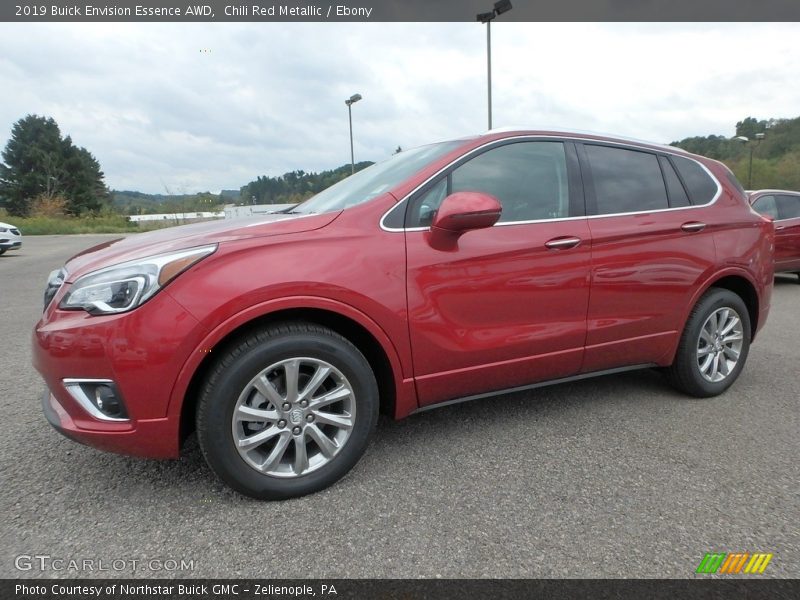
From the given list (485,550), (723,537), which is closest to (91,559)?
(485,550)

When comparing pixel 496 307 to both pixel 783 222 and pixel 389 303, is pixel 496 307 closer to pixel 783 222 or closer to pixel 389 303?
pixel 389 303

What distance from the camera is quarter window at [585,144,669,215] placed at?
9.52ft

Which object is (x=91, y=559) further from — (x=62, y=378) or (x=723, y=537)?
(x=723, y=537)

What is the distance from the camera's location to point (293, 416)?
7.07 feet

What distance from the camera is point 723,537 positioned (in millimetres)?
1906

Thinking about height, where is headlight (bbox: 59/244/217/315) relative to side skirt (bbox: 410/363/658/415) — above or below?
above

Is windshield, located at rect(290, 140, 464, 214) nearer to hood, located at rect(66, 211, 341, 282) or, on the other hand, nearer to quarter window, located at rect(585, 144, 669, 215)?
hood, located at rect(66, 211, 341, 282)

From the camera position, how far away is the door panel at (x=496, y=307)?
2.36m

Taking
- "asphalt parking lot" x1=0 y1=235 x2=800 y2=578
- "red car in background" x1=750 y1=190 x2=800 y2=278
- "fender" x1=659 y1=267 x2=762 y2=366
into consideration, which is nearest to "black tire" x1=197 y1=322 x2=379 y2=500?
"asphalt parking lot" x1=0 y1=235 x2=800 y2=578

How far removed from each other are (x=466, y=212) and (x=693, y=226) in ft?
5.72

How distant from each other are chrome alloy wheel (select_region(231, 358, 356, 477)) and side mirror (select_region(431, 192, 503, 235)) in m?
0.84
